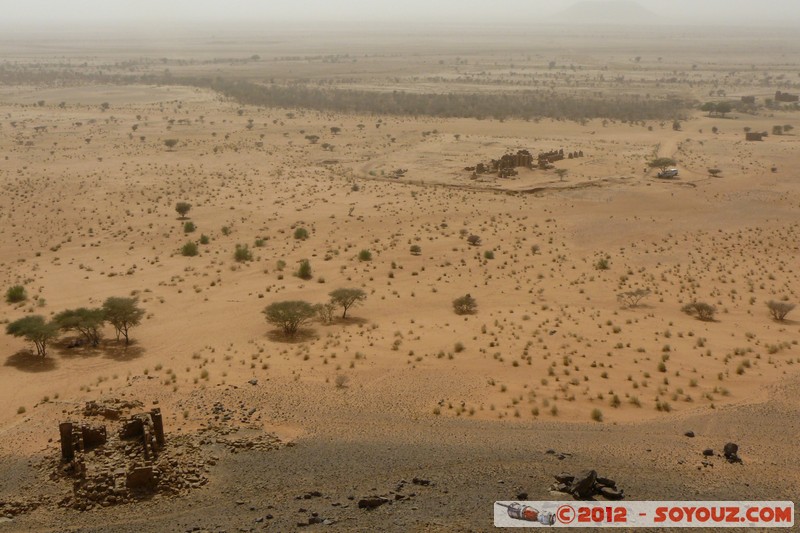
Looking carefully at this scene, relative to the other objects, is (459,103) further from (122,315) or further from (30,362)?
(30,362)

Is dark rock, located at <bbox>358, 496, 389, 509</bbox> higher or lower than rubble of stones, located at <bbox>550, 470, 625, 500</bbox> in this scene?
lower

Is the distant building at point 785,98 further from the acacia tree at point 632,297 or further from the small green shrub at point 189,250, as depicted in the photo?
the small green shrub at point 189,250

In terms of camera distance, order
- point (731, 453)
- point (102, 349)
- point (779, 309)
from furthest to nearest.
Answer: point (779, 309) → point (102, 349) → point (731, 453)

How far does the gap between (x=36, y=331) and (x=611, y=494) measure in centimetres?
1916

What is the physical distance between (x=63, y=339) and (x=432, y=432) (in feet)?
50.4

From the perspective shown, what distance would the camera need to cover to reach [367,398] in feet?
67.5

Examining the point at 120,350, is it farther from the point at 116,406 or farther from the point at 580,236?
the point at 580,236

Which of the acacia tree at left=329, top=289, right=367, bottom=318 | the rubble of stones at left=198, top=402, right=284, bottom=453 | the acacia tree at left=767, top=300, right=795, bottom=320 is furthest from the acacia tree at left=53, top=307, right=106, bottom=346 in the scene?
the acacia tree at left=767, top=300, right=795, bottom=320

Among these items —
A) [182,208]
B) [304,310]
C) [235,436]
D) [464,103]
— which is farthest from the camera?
[464,103]

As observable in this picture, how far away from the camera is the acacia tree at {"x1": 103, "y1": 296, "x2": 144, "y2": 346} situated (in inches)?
1014

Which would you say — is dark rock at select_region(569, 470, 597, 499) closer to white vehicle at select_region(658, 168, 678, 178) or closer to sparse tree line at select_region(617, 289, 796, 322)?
sparse tree line at select_region(617, 289, 796, 322)

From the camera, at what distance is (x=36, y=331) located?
24.2 metres

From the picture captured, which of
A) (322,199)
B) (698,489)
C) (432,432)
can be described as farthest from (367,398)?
(322,199)

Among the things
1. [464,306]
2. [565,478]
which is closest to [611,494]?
[565,478]
